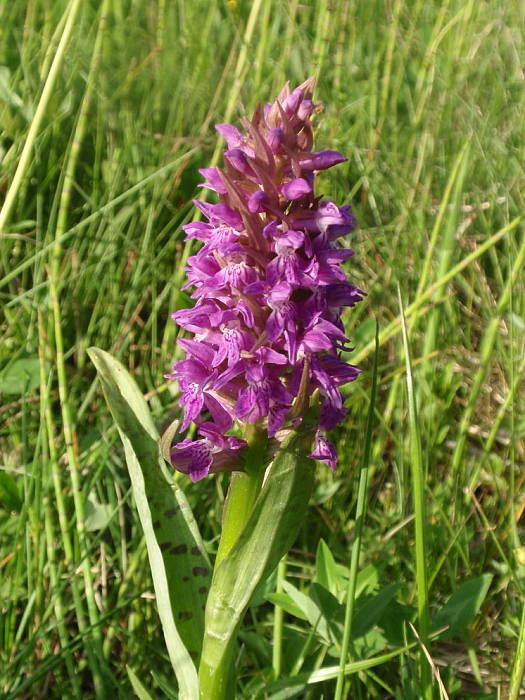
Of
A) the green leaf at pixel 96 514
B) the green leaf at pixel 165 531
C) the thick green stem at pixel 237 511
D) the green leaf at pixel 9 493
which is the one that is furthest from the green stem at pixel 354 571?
the green leaf at pixel 9 493

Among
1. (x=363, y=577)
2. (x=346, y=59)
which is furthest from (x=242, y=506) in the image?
(x=346, y=59)

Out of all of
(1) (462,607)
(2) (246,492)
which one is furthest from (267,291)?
(1) (462,607)

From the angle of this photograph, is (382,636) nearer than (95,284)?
Yes

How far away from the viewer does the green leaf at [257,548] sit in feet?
3.77

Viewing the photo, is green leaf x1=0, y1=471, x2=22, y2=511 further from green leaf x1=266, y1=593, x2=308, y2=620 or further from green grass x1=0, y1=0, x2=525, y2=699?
green leaf x1=266, y1=593, x2=308, y2=620

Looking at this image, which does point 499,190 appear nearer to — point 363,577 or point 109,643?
point 363,577

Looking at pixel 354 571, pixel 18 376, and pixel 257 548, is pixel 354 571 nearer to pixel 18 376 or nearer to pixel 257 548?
pixel 257 548

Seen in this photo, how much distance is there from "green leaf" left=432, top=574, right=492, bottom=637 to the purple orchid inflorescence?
0.49m

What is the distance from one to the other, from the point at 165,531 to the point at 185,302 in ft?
2.40

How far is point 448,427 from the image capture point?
2.12m

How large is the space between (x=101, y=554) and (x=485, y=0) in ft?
9.58

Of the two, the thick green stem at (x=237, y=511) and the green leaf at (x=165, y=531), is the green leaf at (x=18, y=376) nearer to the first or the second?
the green leaf at (x=165, y=531)

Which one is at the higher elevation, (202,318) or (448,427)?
(202,318)

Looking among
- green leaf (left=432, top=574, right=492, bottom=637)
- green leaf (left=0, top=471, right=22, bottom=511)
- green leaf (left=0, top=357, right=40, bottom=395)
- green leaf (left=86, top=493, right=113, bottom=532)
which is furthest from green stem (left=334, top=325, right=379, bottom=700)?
green leaf (left=0, top=357, right=40, bottom=395)
